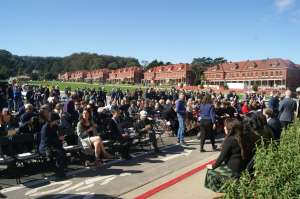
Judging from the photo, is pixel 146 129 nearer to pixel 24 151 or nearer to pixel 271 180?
pixel 24 151

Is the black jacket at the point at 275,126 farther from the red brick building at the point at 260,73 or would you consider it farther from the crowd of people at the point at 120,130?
the red brick building at the point at 260,73

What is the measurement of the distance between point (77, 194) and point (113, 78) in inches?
7285

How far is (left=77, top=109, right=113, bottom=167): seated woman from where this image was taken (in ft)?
35.8

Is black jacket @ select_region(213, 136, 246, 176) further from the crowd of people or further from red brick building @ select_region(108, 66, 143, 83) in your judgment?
red brick building @ select_region(108, 66, 143, 83)

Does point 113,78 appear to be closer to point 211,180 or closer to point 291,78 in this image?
point 291,78

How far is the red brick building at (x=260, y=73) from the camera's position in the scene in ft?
410

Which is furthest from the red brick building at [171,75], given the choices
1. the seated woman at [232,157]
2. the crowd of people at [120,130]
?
the seated woman at [232,157]

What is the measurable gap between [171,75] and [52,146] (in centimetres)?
15059

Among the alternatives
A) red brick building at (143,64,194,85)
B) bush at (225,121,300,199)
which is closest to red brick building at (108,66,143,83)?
red brick building at (143,64,194,85)

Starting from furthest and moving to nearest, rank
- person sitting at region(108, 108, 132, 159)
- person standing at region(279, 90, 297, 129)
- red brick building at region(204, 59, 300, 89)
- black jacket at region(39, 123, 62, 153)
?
red brick building at region(204, 59, 300, 89), person standing at region(279, 90, 297, 129), person sitting at region(108, 108, 132, 159), black jacket at region(39, 123, 62, 153)

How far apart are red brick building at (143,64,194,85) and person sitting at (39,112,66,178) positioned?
140m

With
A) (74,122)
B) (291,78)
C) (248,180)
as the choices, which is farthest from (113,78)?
(248,180)

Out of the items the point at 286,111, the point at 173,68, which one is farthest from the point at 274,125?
the point at 173,68

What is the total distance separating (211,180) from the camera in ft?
22.6
